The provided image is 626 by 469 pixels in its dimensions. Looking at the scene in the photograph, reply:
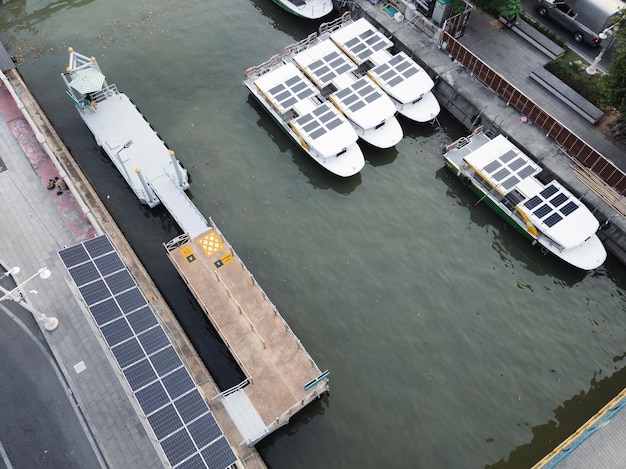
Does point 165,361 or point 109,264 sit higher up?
point 109,264

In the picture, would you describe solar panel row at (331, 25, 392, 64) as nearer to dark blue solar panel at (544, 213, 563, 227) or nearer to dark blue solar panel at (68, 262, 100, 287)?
dark blue solar panel at (544, 213, 563, 227)

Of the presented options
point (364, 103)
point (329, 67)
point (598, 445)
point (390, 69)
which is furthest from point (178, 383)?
point (390, 69)

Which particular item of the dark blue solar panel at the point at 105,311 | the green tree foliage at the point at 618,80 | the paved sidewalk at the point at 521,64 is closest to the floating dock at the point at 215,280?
the dark blue solar panel at the point at 105,311

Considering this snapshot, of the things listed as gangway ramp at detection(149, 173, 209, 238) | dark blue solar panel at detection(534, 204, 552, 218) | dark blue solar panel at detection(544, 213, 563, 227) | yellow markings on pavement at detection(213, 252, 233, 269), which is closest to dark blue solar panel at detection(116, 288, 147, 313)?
yellow markings on pavement at detection(213, 252, 233, 269)

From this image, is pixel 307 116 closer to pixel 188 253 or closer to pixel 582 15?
pixel 188 253

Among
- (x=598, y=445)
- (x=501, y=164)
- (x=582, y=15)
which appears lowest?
(x=598, y=445)

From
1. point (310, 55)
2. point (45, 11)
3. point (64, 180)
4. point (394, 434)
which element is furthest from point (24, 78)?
point (394, 434)

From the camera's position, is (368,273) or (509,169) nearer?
(368,273)
